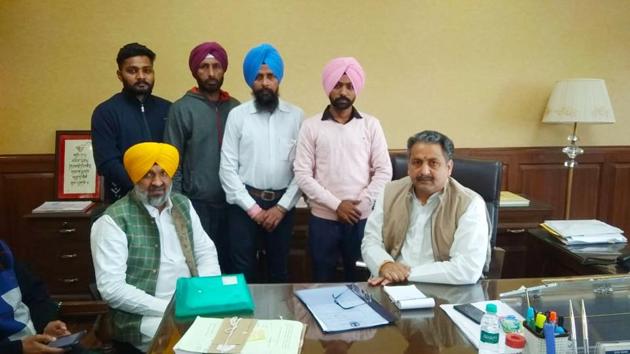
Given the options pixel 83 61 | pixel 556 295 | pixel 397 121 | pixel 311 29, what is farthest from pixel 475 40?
pixel 83 61

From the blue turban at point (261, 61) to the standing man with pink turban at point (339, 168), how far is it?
254mm

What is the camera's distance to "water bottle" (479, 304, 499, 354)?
3.90 ft

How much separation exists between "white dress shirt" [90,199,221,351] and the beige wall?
1.62 m

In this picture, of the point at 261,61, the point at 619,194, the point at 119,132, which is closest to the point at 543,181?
the point at 619,194

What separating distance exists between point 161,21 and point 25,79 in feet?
3.17

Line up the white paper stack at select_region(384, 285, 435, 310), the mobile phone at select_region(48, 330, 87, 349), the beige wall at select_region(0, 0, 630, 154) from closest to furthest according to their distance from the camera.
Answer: the white paper stack at select_region(384, 285, 435, 310), the mobile phone at select_region(48, 330, 87, 349), the beige wall at select_region(0, 0, 630, 154)

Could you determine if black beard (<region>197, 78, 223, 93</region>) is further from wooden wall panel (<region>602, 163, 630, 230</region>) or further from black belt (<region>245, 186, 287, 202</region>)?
wooden wall panel (<region>602, 163, 630, 230</region>)

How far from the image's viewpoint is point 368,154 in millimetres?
2549

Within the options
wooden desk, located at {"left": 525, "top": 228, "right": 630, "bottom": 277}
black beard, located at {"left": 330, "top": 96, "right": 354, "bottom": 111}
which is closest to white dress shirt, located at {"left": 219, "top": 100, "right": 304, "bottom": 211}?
black beard, located at {"left": 330, "top": 96, "right": 354, "bottom": 111}

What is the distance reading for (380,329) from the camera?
1.36 m

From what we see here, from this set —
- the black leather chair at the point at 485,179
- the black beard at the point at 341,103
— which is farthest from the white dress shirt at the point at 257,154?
the black leather chair at the point at 485,179

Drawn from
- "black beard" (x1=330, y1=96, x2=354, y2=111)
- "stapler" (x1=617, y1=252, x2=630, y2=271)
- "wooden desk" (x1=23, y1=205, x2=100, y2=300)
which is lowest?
"wooden desk" (x1=23, y1=205, x2=100, y2=300)

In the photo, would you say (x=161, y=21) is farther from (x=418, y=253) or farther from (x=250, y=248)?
(x=418, y=253)

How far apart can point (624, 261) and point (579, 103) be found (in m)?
1.26
